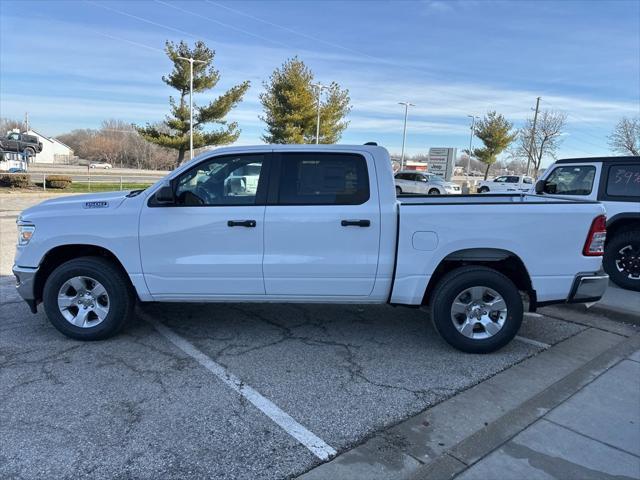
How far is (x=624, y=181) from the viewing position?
24.1ft

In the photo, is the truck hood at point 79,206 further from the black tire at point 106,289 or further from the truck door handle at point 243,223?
the truck door handle at point 243,223

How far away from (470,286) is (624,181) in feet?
15.1

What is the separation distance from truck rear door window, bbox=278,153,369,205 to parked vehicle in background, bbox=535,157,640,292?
426cm

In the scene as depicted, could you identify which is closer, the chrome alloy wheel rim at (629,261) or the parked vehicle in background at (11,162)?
the chrome alloy wheel rim at (629,261)

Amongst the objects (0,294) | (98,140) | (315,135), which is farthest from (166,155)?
(0,294)

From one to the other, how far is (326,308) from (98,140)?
4926 inches

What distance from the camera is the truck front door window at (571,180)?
7738 mm

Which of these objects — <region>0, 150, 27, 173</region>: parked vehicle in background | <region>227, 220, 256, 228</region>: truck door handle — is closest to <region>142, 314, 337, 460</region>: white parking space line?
<region>227, 220, 256, 228</region>: truck door handle

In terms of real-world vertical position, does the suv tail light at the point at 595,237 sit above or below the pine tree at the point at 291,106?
below

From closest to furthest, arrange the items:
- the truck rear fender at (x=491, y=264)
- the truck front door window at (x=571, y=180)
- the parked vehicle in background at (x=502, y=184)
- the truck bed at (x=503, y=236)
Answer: the truck bed at (x=503, y=236) < the truck rear fender at (x=491, y=264) < the truck front door window at (x=571, y=180) < the parked vehicle in background at (x=502, y=184)

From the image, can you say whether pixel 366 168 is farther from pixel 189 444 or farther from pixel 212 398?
pixel 189 444

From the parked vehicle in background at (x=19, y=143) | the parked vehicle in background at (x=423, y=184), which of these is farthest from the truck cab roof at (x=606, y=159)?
the parked vehicle in background at (x=19, y=143)

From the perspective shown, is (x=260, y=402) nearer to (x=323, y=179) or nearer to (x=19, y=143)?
(x=323, y=179)

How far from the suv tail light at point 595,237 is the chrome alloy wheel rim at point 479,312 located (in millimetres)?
869
